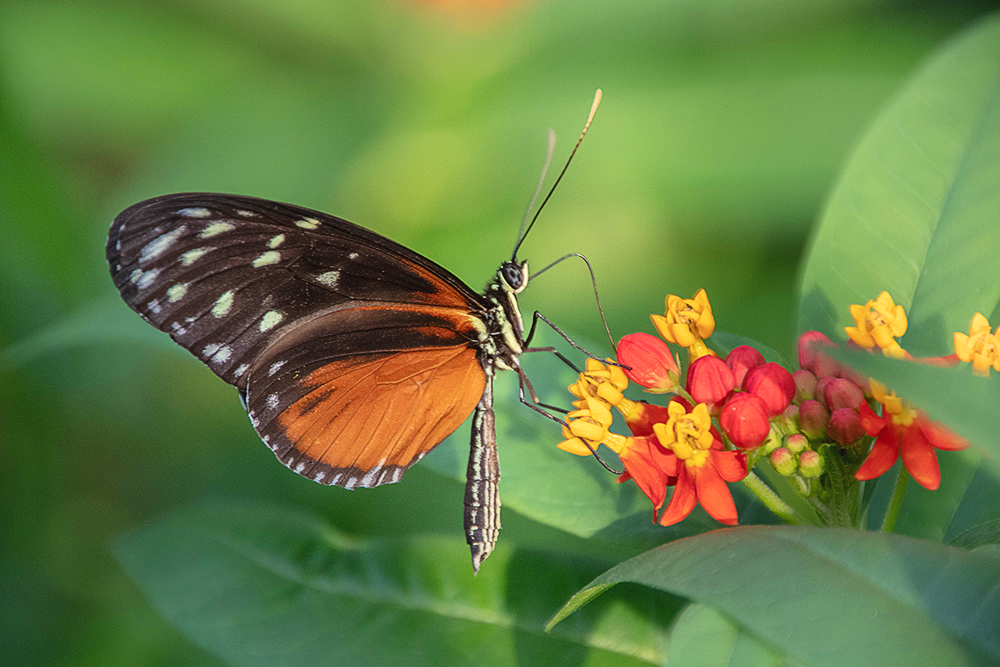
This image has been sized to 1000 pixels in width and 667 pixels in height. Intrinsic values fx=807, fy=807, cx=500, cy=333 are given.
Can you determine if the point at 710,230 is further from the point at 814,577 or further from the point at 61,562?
the point at 61,562

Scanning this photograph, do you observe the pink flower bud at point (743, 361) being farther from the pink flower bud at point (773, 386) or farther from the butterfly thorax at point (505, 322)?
the butterfly thorax at point (505, 322)

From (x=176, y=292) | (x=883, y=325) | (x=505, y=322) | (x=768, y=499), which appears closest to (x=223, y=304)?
(x=176, y=292)

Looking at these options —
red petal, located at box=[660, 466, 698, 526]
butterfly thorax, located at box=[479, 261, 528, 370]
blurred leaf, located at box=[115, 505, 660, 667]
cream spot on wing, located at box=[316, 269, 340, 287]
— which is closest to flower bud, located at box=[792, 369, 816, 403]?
red petal, located at box=[660, 466, 698, 526]

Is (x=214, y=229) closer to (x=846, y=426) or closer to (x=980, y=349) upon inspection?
(x=846, y=426)

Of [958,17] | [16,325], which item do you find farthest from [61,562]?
[958,17]

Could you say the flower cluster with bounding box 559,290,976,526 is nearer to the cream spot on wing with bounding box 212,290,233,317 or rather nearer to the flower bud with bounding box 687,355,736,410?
the flower bud with bounding box 687,355,736,410

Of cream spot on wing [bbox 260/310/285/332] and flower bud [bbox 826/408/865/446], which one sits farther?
cream spot on wing [bbox 260/310/285/332]

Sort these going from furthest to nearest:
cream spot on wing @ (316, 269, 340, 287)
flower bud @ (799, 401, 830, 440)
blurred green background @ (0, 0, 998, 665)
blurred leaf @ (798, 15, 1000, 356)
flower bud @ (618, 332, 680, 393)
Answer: blurred green background @ (0, 0, 998, 665)
cream spot on wing @ (316, 269, 340, 287)
blurred leaf @ (798, 15, 1000, 356)
flower bud @ (618, 332, 680, 393)
flower bud @ (799, 401, 830, 440)

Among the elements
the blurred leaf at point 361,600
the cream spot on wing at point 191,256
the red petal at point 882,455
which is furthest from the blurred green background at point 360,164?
the red petal at point 882,455
